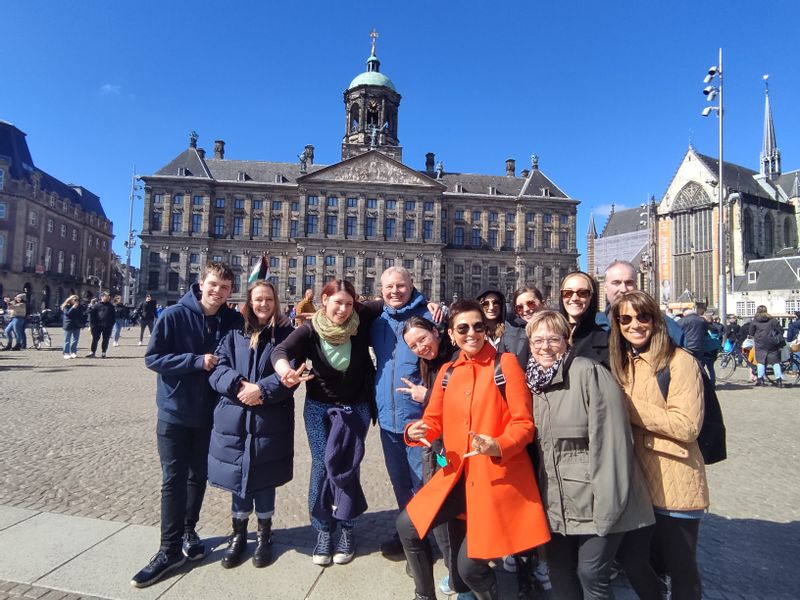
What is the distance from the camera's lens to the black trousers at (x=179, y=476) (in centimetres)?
313

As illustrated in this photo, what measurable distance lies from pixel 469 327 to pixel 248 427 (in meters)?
1.70

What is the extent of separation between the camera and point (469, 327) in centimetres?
260

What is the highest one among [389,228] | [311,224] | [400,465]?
[311,224]

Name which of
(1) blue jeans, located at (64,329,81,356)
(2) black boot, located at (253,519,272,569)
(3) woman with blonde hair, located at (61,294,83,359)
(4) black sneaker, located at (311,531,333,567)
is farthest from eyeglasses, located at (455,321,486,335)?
(1) blue jeans, located at (64,329,81,356)

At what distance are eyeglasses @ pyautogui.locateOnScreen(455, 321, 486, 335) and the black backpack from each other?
36.1 inches

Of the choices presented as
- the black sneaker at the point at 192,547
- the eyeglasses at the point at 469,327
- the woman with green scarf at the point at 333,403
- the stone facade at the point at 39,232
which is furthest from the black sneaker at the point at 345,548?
the stone facade at the point at 39,232

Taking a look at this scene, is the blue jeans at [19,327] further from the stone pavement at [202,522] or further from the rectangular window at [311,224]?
the rectangular window at [311,224]

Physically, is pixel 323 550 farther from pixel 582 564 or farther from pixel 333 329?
pixel 582 564

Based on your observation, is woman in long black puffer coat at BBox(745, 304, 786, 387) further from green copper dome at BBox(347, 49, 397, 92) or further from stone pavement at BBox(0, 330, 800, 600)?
green copper dome at BBox(347, 49, 397, 92)

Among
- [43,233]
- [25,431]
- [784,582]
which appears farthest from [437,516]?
[43,233]

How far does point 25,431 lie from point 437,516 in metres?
6.44

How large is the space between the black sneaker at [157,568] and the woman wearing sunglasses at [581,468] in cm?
240

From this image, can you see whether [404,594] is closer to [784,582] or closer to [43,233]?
[784,582]

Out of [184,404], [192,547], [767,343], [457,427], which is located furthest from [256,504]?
[767,343]
